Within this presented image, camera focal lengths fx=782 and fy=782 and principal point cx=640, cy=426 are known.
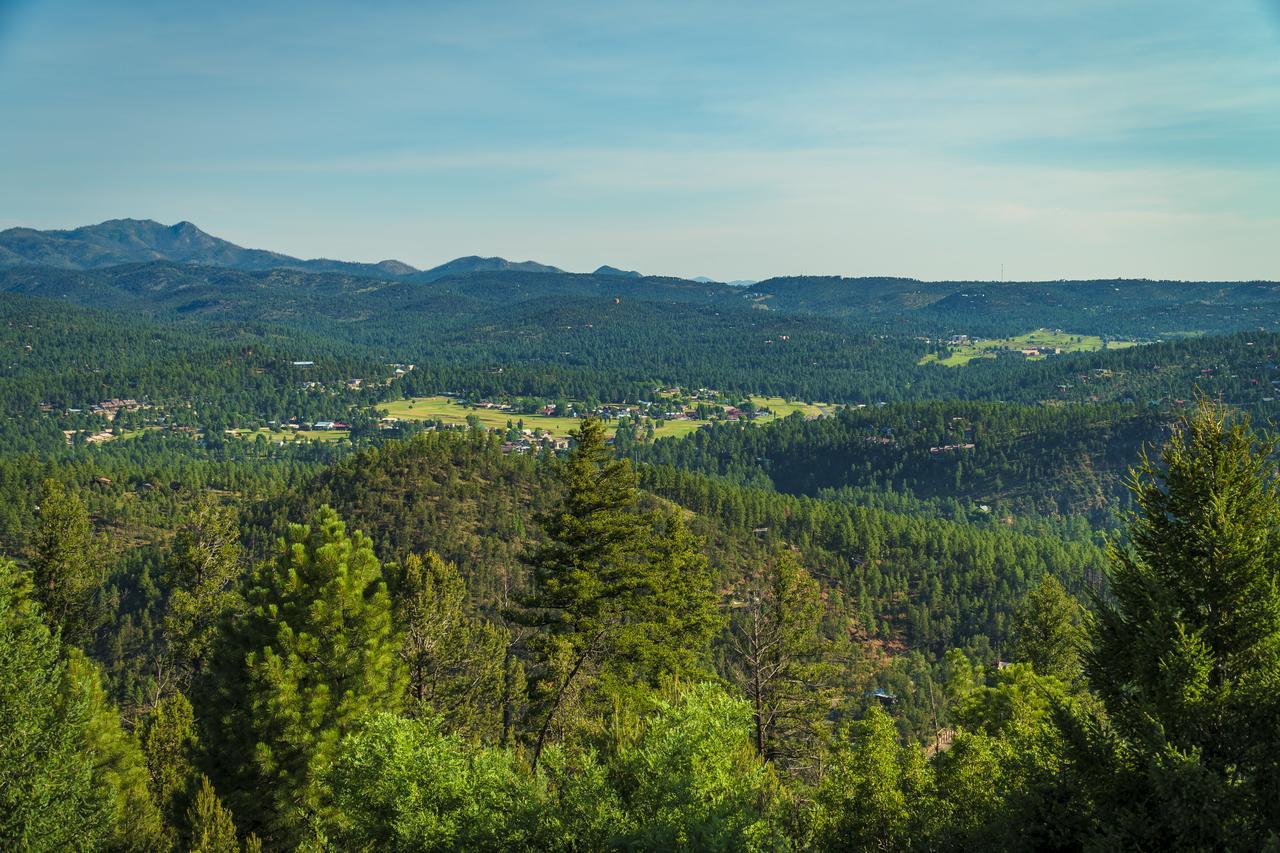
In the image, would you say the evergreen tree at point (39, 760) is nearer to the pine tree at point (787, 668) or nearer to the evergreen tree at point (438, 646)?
the evergreen tree at point (438, 646)

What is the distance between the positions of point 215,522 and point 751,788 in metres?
36.0

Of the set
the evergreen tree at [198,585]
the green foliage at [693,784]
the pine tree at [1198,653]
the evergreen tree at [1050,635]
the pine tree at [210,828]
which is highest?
the pine tree at [1198,653]

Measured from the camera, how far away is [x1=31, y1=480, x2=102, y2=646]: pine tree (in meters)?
42.0

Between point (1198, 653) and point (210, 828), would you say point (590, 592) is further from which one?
point (1198, 653)

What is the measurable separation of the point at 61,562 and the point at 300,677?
20232 mm

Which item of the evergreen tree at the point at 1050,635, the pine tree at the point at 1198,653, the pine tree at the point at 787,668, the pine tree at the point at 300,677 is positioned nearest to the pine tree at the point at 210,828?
the pine tree at the point at 300,677

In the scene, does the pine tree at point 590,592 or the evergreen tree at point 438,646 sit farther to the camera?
the evergreen tree at point 438,646

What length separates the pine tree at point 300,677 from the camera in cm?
3184

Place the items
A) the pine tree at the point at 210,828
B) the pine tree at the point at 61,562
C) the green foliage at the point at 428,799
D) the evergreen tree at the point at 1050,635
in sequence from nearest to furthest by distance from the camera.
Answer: the green foliage at the point at 428,799 → the pine tree at the point at 210,828 → the pine tree at the point at 61,562 → the evergreen tree at the point at 1050,635

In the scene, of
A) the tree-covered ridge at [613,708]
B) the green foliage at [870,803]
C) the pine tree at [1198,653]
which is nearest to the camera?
the pine tree at [1198,653]

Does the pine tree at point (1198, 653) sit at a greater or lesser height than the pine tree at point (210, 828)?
greater

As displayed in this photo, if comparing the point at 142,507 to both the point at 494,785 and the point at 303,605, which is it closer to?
the point at 303,605

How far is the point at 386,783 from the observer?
21.0 m

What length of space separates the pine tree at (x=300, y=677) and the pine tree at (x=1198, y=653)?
27389 mm
